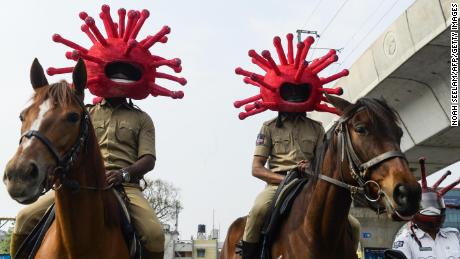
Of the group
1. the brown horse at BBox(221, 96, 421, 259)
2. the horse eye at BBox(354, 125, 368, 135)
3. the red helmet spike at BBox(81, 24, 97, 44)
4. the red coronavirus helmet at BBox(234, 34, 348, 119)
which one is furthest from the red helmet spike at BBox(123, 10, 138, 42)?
the horse eye at BBox(354, 125, 368, 135)

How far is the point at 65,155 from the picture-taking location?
13.8 feet

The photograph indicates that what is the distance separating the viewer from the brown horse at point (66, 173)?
3828 mm

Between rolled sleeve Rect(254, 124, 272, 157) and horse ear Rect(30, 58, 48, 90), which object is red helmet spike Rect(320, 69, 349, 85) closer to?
rolled sleeve Rect(254, 124, 272, 157)

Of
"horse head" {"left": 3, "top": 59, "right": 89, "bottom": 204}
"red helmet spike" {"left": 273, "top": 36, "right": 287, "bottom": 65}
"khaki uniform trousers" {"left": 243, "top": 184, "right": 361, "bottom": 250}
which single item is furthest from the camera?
"red helmet spike" {"left": 273, "top": 36, "right": 287, "bottom": 65}

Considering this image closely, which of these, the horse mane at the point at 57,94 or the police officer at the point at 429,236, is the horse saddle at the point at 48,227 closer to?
the horse mane at the point at 57,94

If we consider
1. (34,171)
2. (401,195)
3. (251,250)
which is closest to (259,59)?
(251,250)

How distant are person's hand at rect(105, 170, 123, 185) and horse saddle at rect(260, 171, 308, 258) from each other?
5.49 ft

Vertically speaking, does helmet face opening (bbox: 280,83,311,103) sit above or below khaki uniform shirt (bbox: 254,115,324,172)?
above

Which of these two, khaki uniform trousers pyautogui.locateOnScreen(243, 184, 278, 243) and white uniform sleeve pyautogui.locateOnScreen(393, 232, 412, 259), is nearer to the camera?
khaki uniform trousers pyautogui.locateOnScreen(243, 184, 278, 243)

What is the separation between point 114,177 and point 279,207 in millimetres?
1807

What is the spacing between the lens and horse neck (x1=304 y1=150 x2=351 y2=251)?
5.18 metres

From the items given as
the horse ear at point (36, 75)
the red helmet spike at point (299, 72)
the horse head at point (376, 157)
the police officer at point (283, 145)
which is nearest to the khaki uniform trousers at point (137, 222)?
the horse ear at point (36, 75)

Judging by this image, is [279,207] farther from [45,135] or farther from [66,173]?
[45,135]

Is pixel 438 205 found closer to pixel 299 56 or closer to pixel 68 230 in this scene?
pixel 299 56
